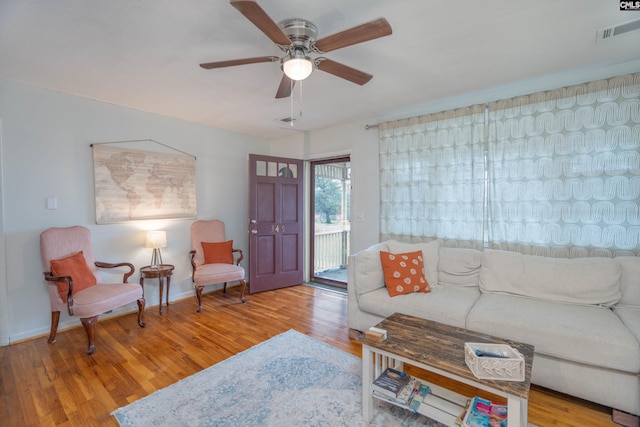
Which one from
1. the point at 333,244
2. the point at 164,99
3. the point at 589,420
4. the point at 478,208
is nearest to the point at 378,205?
the point at 478,208

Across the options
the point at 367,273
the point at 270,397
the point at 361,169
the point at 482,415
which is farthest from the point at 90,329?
the point at 361,169

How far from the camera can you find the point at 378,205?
3.92 meters

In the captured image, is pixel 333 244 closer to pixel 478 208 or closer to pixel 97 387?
pixel 478 208

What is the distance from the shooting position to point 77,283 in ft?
9.29

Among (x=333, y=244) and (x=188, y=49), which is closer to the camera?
(x=188, y=49)

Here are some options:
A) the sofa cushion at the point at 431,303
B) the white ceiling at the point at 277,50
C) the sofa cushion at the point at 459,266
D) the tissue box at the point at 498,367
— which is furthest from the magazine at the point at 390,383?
the white ceiling at the point at 277,50

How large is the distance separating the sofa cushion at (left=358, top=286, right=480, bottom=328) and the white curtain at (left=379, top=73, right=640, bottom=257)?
0.75m

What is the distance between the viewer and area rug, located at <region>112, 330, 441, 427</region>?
179 centimetres

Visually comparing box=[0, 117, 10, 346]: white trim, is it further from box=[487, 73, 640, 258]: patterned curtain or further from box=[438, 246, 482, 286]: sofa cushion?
box=[487, 73, 640, 258]: patterned curtain

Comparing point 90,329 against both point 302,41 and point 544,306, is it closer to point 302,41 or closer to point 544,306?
point 302,41

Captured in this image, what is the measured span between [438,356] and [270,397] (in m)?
1.21

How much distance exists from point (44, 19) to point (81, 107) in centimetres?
164

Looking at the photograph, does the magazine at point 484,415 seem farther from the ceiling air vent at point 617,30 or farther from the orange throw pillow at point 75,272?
the orange throw pillow at point 75,272

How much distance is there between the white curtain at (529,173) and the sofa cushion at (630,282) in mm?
219
